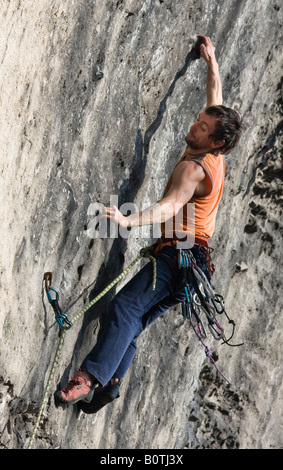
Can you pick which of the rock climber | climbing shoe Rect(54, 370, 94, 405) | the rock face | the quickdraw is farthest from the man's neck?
climbing shoe Rect(54, 370, 94, 405)

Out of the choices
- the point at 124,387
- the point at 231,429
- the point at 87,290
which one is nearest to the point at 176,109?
the point at 87,290

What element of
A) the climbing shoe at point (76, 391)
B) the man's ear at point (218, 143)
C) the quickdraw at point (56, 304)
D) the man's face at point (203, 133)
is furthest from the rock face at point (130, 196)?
the man's ear at point (218, 143)

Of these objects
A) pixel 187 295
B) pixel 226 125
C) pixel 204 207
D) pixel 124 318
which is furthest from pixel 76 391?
pixel 226 125

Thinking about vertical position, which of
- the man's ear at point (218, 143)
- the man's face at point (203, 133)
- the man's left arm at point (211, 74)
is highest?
the man's left arm at point (211, 74)

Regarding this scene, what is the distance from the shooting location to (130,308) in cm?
409

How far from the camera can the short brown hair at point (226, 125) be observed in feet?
13.3

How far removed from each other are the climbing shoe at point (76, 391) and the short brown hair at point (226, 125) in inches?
56.2

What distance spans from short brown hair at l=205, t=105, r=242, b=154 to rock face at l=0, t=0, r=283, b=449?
54 centimetres

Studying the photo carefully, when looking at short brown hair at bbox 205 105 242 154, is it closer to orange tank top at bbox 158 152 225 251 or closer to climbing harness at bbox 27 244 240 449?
orange tank top at bbox 158 152 225 251

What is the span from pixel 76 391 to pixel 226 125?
158 centimetres

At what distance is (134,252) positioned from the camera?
4.77 meters

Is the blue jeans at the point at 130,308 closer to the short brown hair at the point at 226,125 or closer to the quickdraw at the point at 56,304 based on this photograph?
the quickdraw at the point at 56,304

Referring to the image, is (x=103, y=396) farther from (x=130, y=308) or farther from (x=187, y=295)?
(x=187, y=295)

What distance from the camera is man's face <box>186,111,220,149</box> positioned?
13.4ft
